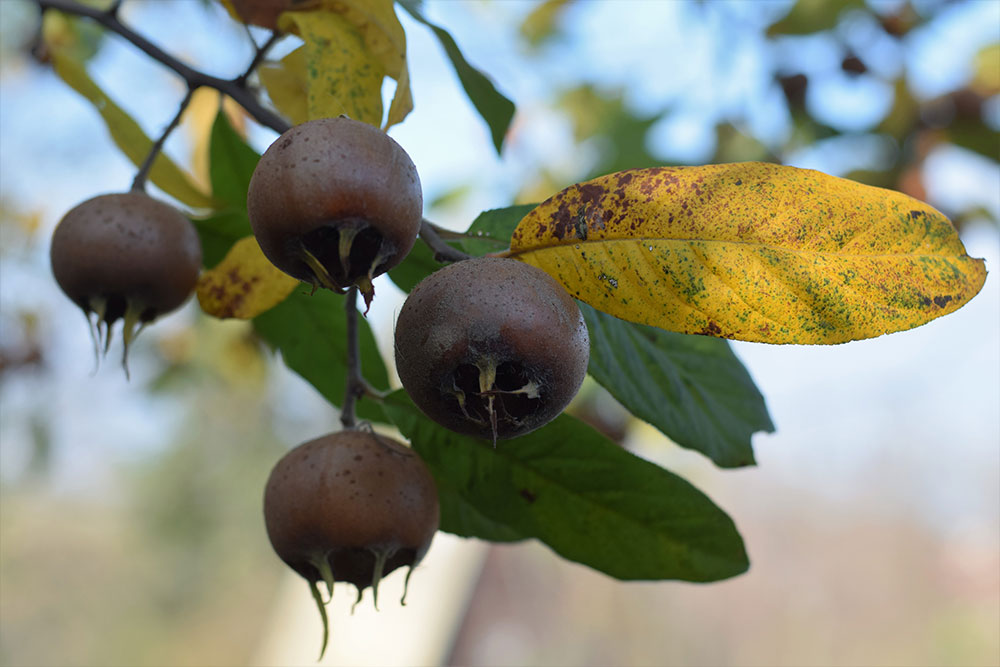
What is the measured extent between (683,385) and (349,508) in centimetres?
49

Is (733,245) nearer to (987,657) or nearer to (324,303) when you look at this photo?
(324,303)

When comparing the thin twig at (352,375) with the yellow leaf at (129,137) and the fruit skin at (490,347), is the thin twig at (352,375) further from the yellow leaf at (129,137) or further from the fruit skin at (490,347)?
the yellow leaf at (129,137)

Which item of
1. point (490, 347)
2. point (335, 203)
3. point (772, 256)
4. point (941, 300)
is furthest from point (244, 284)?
point (941, 300)

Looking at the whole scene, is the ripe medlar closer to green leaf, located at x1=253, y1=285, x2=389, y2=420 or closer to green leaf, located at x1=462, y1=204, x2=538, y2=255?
green leaf, located at x1=253, y1=285, x2=389, y2=420

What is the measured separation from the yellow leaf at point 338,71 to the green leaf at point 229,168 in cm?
48

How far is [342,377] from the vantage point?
1323mm

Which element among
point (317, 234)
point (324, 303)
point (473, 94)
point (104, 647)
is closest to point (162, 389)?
point (324, 303)

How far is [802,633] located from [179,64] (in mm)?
10924

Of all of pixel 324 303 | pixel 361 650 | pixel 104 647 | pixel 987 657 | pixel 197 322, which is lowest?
pixel 104 647

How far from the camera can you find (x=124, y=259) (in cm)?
105

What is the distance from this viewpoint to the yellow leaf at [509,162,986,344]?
0.70m

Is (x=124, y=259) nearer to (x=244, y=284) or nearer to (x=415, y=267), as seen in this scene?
(x=244, y=284)

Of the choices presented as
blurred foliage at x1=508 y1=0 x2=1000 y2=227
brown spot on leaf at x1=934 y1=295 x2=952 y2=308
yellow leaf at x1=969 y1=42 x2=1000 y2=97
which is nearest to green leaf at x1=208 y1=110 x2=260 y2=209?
brown spot on leaf at x1=934 y1=295 x2=952 y2=308

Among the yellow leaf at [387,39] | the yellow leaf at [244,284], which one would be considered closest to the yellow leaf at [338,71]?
the yellow leaf at [387,39]
